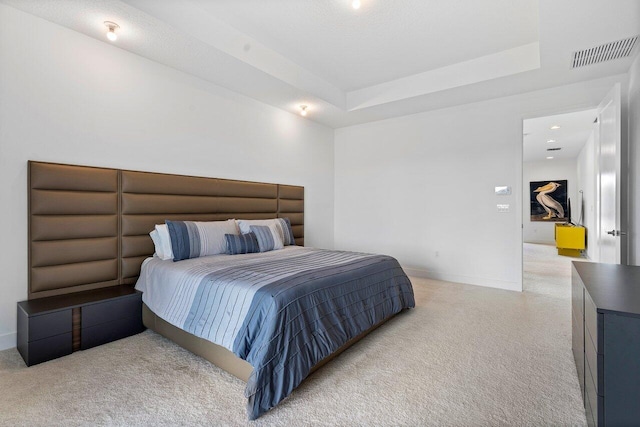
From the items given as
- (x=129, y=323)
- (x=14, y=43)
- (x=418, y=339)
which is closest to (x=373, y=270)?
(x=418, y=339)

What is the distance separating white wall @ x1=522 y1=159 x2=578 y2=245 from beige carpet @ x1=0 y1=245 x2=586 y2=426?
869cm

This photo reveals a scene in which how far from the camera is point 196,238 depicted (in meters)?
3.07

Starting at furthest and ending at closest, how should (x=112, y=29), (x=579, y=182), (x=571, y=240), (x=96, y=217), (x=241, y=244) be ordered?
(x=579, y=182) < (x=571, y=240) < (x=241, y=244) < (x=96, y=217) < (x=112, y=29)

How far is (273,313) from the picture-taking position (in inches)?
70.9

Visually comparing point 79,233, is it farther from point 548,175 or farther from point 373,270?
point 548,175

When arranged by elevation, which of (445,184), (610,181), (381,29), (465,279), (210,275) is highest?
(381,29)

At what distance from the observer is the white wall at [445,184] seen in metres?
4.15

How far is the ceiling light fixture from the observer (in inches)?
102

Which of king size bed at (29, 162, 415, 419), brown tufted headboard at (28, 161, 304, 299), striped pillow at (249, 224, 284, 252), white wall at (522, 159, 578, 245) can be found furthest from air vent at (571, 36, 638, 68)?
white wall at (522, 159, 578, 245)

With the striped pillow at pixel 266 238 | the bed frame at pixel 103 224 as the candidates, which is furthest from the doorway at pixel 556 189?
the bed frame at pixel 103 224

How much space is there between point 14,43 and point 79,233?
159 cm

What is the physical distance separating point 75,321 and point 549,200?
12117 millimetres

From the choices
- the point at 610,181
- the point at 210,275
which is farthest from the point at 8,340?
the point at 610,181

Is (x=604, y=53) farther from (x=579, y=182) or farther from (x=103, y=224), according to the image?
(x=579, y=182)
